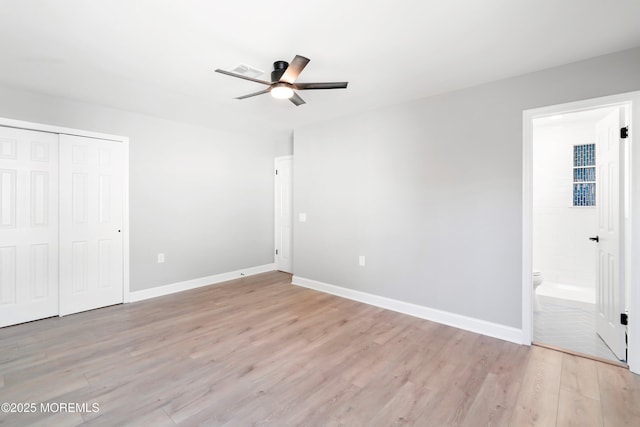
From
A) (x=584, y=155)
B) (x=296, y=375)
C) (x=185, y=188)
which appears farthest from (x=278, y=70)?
(x=584, y=155)

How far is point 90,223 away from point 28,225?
547mm

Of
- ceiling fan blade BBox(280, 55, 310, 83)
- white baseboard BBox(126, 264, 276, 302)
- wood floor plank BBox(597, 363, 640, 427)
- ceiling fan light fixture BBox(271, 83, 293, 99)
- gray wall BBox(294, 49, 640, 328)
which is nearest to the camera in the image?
Result: wood floor plank BBox(597, 363, 640, 427)

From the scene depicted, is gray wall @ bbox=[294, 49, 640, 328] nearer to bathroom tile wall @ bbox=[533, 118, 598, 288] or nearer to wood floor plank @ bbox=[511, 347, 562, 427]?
wood floor plank @ bbox=[511, 347, 562, 427]

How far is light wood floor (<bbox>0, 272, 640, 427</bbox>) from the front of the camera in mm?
1834

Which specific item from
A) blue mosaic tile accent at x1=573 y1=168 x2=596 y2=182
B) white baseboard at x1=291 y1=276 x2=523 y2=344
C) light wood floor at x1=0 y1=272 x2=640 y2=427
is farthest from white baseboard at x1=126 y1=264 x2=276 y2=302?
blue mosaic tile accent at x1=573 y1=168 x2=596 y2=182

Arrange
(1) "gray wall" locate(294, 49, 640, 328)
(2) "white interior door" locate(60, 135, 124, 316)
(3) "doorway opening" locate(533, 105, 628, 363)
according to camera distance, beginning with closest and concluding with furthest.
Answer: (1) "gray wall" locate(294, 49, 640, 328) → (2) "white interior door" locate(60, 135, 124, 316) → (3) "doorway opening" locate(533, 105, 628, 363)

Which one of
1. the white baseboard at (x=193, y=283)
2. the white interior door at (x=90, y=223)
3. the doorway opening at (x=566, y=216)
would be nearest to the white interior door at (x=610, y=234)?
the doorway opening at (x=566, y=216)

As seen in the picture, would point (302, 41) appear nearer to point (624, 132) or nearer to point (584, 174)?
point (624, 132)

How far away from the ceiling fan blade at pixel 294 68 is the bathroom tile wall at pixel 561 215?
13.6 feet

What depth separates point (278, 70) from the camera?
250 centimetres

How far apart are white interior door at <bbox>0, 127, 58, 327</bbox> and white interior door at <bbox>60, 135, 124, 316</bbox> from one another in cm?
10

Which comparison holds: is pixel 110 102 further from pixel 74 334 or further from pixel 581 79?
pixel 581 79

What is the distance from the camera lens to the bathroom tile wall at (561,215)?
4.25m

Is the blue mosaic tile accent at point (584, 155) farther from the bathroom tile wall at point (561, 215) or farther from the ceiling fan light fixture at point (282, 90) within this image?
the ceiling fan light fixture at point (282, 90)
